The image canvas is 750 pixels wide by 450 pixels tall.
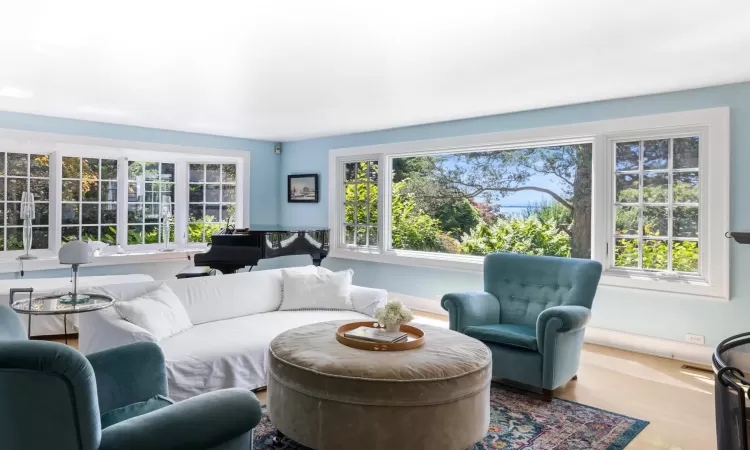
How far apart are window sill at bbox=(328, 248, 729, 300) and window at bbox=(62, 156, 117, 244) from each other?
2890 mm

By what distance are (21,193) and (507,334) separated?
17.9 feet

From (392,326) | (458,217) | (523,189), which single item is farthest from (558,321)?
(458,217)

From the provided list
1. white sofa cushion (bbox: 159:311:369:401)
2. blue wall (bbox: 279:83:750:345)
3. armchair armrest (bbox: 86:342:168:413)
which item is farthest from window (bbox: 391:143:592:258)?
armchair armrest (bbox: 86:342:168:413)

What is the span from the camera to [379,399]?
2.22m

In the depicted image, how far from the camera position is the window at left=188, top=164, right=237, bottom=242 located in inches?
277

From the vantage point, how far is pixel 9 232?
562 cm

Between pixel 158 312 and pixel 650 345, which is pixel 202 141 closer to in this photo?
pixel 158 312

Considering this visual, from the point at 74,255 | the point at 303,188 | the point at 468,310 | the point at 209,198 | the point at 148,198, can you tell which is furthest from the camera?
the point at 303,188

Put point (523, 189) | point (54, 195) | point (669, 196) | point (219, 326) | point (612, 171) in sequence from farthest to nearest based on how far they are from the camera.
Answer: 1. point (523, 189)
2. point (54, 195)
3. point (612, 171)
4. point (669, 196)
5. point (219, 326)

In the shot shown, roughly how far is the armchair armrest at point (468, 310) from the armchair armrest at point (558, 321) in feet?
1.80

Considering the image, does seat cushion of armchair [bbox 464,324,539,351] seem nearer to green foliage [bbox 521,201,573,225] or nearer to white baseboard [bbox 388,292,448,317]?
white baseboard [bbox 388,292,448,317]

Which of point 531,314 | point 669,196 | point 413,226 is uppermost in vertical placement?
point 669,196

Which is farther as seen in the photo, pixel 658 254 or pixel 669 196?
pixel 658 254

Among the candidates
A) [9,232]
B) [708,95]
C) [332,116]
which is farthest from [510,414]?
[9,232]
